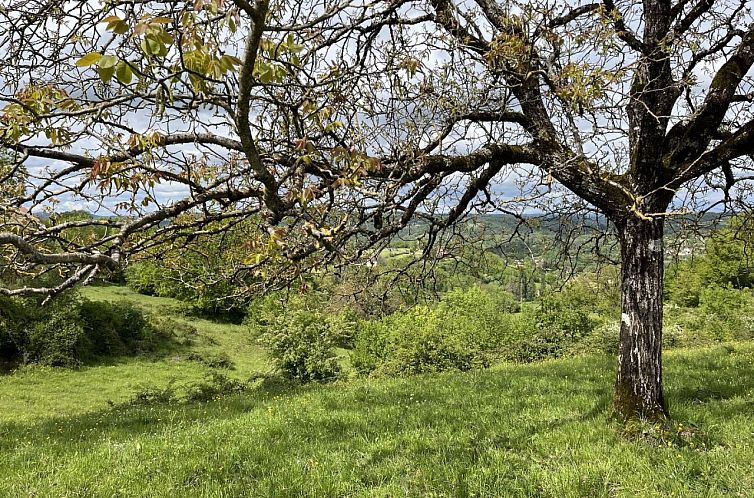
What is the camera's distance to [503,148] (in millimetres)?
5730

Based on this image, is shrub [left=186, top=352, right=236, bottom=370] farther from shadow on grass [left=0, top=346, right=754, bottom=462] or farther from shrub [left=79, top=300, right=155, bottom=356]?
shadow on grass [left=0, top=346, right=754, bottom=462]

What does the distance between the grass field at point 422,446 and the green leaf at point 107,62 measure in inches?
174

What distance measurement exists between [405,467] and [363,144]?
362 cm

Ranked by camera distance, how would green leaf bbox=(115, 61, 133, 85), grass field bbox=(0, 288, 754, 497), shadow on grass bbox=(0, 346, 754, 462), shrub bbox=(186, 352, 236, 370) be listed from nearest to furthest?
green leaf bbox=(115, 61, 133, 85)
grass field bbox=(0, 288, 754, 497)
shadow on grass bbox=(0, 346, 754, 462)
shrub bbox=(186, 352, 236, 370)

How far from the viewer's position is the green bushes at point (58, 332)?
95.7 ft

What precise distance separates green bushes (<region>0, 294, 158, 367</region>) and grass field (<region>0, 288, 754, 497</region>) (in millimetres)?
22834

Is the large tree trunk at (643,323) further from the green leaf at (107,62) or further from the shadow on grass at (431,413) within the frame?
the green leaf at (107,62)

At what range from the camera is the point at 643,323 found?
18.7 feet

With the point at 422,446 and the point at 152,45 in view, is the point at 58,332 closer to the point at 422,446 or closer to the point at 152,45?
the point at 422,446

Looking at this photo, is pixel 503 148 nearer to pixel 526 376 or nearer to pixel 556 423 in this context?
pixel 556 423

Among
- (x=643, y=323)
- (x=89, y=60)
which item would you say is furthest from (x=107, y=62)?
(x=643, y=323)

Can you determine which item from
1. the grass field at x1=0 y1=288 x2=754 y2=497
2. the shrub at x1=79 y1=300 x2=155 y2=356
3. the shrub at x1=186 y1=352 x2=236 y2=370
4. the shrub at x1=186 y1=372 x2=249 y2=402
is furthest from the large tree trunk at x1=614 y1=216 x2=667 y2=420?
the shrub at x1=79 y1=300 x2=155 y2=356

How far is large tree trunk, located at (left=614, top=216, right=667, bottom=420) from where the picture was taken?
5719 mm

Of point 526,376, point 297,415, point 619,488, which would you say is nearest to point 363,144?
point 619,488
